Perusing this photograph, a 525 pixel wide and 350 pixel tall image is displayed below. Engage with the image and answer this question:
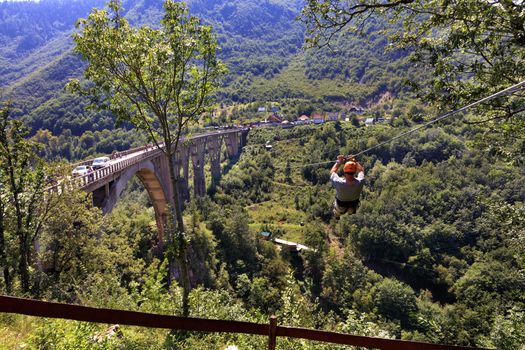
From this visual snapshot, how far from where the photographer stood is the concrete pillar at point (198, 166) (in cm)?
4847

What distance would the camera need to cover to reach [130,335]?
5586 mm

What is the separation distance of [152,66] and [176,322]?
7.32 metres

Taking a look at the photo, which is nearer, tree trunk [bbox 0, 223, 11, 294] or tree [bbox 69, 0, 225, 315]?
tree [bbox 69, 0, 225, 315]

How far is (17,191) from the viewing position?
380 inches

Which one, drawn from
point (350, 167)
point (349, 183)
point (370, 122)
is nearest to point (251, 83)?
point (370, 122)

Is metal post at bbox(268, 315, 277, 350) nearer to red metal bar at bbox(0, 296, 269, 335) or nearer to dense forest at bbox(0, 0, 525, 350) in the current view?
red metal bar at bbox(0, 296, 269, 335)

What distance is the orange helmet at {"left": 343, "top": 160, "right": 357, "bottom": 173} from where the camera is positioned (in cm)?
480

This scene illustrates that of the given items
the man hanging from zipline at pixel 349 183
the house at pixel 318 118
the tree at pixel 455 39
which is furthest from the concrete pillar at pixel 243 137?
the man hanging from zipline at pixel 349 183

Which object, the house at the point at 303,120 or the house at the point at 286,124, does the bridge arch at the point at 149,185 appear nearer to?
the house at the point at 286,124

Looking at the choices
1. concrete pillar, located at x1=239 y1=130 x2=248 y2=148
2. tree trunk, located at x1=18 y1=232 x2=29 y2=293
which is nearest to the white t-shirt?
tree trunk, located at x1=18 y1=232 x2=29 y2=293

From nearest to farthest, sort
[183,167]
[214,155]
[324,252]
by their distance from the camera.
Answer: [324,252]
[183,167]
[214,155]

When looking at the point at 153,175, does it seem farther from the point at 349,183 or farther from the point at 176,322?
the point at 176,322

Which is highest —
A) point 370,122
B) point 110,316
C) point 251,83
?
point 251,83

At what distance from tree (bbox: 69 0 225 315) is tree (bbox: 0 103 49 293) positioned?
318cm
